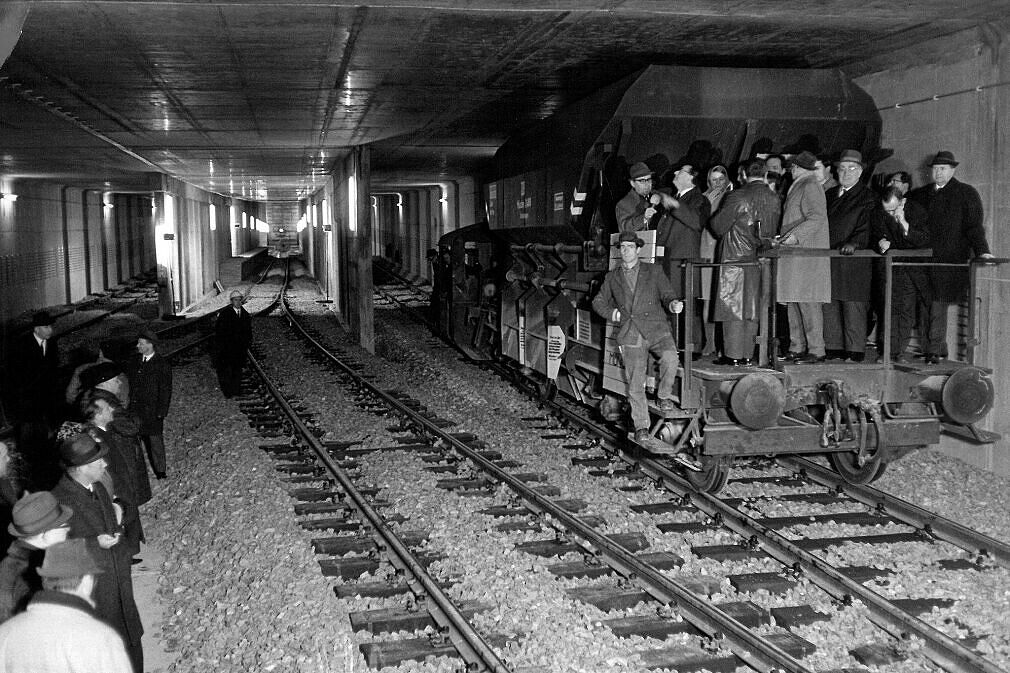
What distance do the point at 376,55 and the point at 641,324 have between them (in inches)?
189

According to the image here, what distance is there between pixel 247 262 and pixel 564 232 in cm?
4073

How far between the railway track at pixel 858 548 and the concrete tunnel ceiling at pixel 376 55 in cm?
414

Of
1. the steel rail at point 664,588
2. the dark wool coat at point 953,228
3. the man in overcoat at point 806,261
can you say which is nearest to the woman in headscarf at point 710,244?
the man in overcoat at point 806,261

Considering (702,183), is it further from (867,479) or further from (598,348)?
(867,479)

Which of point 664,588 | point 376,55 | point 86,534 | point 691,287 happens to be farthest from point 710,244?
point 86,534

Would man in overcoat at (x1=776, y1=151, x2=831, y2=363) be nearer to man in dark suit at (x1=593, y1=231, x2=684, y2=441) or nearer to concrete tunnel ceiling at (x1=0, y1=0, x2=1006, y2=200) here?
man in dark suit at (x1=593, y1=231, x2=684, y2=441)

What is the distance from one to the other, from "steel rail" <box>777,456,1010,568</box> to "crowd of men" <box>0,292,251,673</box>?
5.50 metres

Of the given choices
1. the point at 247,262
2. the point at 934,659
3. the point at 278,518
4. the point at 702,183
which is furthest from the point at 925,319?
the point at 247,262

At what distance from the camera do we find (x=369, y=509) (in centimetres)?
806

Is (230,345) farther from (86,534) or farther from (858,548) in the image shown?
(86,534)

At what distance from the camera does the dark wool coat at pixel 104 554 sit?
438 cm

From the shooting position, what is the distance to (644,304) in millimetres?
8359

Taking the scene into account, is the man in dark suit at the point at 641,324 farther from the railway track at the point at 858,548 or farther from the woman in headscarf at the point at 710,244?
the railway track at the point at 858,548

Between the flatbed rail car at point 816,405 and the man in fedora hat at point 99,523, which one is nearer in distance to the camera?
the man in fedora hat at point 99,523
